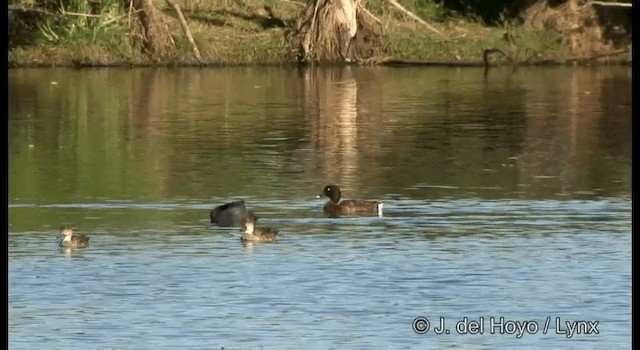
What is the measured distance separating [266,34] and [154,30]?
2.93 metres

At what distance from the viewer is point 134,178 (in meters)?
21.4

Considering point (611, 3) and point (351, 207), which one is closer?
point (351, 207)

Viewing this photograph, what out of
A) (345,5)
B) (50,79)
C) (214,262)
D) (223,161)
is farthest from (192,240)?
(345,5)

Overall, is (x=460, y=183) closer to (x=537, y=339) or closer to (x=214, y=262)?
(x=214, y=262)

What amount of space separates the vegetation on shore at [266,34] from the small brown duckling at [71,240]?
22.5 meters

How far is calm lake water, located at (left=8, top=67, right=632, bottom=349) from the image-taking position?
13164 mm

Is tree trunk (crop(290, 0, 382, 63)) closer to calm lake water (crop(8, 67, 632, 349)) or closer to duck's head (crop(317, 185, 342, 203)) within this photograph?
calm lake water (crop(8, 67, 632, 349))

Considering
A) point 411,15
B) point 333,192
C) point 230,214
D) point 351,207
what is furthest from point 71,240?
point 411,15

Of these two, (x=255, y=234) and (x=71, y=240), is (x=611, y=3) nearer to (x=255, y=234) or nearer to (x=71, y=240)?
(x=255, y=234)

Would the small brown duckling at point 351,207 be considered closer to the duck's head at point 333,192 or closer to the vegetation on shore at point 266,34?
the duck's head at point 333,192

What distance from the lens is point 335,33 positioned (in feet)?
131

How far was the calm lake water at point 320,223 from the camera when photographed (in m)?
13.2

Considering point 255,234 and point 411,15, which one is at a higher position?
point 411,15

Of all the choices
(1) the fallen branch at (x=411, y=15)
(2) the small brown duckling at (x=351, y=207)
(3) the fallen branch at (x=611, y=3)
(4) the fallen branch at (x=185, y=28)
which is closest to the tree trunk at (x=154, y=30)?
(4) the fallen branch at (x=185, y=28)
